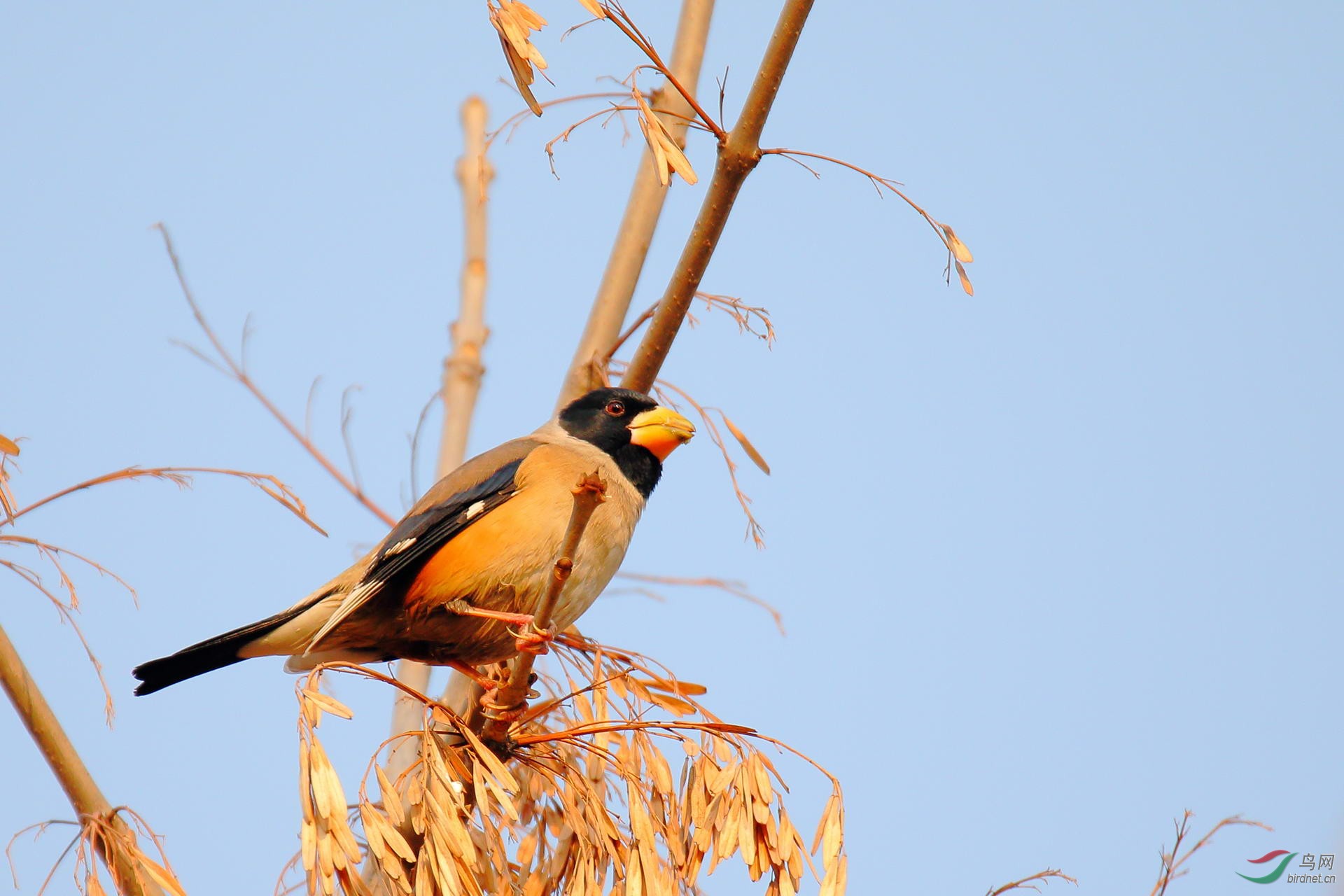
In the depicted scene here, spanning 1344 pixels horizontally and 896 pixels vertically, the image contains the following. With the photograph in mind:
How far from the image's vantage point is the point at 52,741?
12.6 feet

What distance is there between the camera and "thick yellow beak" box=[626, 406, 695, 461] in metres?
5.79

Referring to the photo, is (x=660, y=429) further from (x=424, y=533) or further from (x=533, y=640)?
(x=533, y=640)

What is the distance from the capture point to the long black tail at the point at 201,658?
4.99m

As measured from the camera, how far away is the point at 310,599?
523 cm

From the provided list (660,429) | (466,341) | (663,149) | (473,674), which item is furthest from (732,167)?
(466,341)

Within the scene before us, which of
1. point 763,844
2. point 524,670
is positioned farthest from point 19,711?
point 763,844

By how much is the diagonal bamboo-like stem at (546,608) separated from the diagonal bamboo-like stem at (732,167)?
0.99 meters

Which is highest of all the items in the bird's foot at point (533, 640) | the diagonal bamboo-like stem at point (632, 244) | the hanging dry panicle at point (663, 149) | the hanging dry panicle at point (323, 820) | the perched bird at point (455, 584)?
the diagonal bamboo-like stem at point (632, 244)

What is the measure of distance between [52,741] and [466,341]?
11.1ft

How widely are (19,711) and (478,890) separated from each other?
4.94ft

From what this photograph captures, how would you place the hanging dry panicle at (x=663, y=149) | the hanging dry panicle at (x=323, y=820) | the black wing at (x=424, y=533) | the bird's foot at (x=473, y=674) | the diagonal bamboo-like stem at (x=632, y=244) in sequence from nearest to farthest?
the hanging dry panicle at (x=323, y=820) < the hanging dry panicle at (x=663, y=149) < the bird's foot at (x=473, y=674) < the black wing at (x=424, y=533) < the diagonal bamboo-like stem at (x=632, y=244)

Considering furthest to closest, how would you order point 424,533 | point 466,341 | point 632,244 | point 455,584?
point 466,341
point 632,244
point 424,533
point 455,584

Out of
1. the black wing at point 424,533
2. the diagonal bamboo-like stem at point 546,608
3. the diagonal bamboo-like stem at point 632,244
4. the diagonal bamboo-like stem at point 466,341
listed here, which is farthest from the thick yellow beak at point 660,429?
the diagonal bamboo-like stem at point 546,608

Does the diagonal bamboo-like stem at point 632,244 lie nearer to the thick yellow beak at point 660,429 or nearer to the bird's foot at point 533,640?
the thick yellow beak at point 660,429
